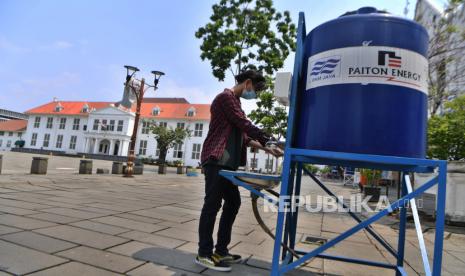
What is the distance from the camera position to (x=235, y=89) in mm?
3146

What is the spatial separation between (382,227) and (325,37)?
513 cm

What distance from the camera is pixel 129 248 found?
124 inches

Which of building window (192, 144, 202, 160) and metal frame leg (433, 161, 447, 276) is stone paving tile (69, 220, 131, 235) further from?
building window (192, 144, 202, 160)

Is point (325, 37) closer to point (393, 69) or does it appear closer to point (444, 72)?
point (393, 69)

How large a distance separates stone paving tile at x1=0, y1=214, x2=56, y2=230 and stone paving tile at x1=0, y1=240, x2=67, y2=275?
0.71 meters

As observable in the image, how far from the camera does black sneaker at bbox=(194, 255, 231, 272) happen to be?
2773 mm

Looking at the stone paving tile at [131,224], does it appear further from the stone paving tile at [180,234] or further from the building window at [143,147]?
the building window at [143,147]

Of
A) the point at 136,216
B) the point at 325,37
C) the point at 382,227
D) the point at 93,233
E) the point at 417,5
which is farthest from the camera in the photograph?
the point at 417,5

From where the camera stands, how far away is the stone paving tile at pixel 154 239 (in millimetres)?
3453

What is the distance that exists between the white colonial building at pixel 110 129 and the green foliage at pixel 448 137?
4314 cm

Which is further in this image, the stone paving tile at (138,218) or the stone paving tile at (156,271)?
the stone paving tile at (138,218)

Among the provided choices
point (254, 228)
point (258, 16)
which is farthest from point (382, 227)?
point (258, 16)

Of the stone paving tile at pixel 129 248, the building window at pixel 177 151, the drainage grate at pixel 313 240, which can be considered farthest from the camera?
the building window at pixel 177 151

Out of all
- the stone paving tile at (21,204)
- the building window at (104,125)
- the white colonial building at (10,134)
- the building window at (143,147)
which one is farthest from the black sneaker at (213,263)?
the white colonial building at (10,134)
